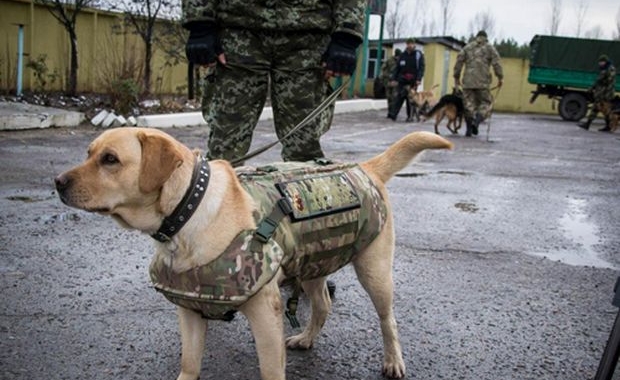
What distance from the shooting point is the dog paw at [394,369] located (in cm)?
288

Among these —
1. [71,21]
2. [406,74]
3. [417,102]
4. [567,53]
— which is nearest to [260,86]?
[71,21]

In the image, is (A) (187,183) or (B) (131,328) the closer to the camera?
(A) (187,183)

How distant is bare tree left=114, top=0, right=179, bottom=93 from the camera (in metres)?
14.9

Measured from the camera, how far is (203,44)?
3.38m

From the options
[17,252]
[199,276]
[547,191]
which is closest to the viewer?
[199,276]

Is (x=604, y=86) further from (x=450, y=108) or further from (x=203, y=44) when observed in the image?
(x=203, y=44)

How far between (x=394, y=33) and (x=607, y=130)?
33.7 meters

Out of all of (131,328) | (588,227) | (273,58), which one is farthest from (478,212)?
(131,328)

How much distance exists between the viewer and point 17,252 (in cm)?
423

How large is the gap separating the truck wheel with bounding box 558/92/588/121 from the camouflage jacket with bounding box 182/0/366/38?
2433 centimetres

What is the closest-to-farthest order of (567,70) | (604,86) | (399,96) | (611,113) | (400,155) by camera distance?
(400,155)
(399,96)
(611,113)
(604,86)
(567,70)

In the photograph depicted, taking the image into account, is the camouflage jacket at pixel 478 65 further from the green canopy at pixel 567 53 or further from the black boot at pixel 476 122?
the green canopy at pixel 567 53

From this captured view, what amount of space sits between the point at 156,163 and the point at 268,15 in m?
1.53

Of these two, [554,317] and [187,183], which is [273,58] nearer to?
[187,183]
